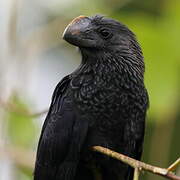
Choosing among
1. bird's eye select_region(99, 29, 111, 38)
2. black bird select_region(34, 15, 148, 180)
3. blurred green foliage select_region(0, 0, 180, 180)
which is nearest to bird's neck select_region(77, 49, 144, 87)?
black bird select_region(34, 15, 148, 180)

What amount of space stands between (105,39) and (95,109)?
494mm

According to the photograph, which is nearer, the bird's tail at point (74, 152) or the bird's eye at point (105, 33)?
the bird's tail at point (74, 152)

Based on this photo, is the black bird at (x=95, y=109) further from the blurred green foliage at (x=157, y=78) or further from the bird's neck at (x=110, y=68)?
the blurred green foliage at (x=157, y=78)

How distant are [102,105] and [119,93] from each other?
0.49 feet

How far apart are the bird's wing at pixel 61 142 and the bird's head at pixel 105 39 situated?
12.7 inches

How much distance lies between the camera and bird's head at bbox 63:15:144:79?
442 cm

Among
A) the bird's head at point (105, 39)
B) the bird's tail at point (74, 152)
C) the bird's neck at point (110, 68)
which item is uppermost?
the bird's head at point (105, 39)

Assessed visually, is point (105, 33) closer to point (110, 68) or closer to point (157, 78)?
point (110, 68)

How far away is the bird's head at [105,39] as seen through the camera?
14.5 ft

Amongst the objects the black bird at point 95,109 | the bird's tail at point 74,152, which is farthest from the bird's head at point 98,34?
the bird's tail at point 74,152

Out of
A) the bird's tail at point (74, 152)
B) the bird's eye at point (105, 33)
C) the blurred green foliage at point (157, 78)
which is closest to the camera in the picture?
the bird's tail at point (74, 152)

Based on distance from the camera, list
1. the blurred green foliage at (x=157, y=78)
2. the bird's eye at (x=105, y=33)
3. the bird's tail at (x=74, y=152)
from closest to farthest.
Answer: the bird's tail at (x=74, y=152) → the bird's eye at (x=105, y=33) → the blurred green foliage at (x=157, y=78)

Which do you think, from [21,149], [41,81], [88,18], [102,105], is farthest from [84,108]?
[41,81]

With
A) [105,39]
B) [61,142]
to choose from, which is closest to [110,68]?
[105,39]
